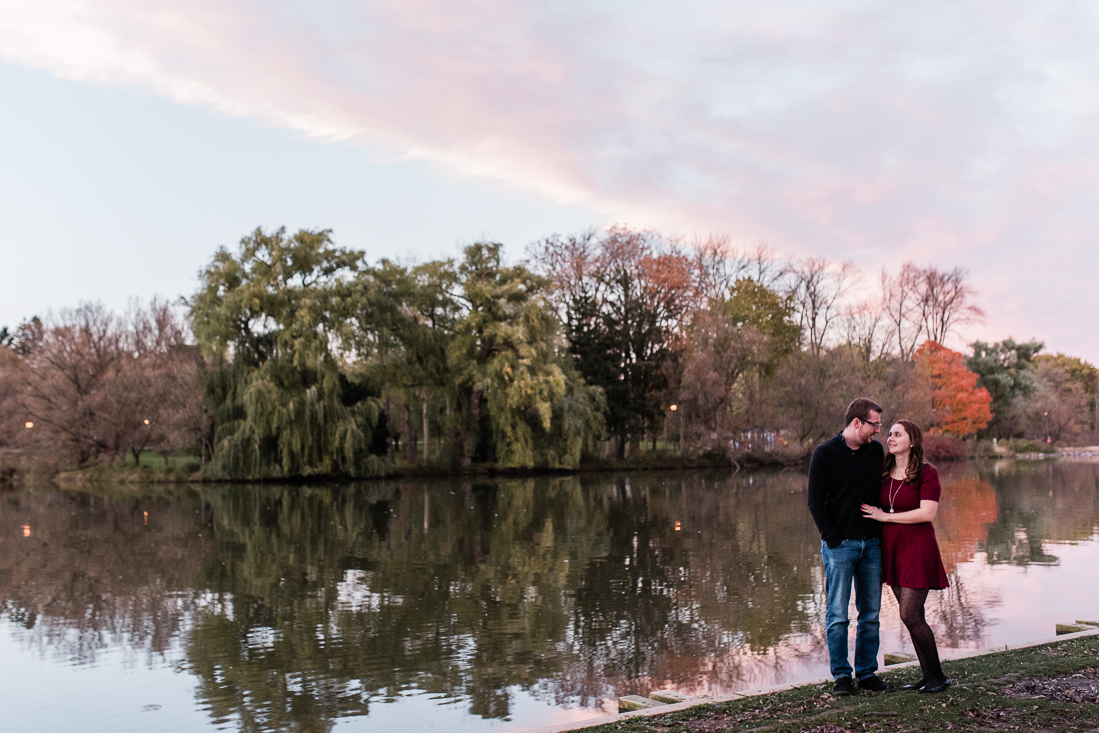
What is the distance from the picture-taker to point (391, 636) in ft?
29.4

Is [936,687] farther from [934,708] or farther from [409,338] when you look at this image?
[409,338]

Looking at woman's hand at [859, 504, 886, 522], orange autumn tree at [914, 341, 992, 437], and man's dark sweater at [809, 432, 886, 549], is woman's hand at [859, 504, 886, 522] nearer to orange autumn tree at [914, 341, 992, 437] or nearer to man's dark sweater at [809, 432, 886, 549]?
man's dark sweater at [809, 432, 886, 549]

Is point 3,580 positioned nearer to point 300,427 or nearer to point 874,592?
point 874,592

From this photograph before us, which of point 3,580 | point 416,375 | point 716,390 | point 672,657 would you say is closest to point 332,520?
point 3,580

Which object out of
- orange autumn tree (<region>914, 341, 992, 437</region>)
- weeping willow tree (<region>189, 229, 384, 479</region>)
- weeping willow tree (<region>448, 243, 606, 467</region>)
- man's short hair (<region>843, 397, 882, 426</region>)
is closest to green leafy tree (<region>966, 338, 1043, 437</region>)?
orange autumn tree (<region>914, 341, 992, 437</region>)

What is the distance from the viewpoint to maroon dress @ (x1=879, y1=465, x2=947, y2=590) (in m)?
5.41

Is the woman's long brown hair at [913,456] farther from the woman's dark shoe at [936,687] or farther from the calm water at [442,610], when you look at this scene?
the calm water at [442,610]

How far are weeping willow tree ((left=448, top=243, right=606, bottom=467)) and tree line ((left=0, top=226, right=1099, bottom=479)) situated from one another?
0.10 metres

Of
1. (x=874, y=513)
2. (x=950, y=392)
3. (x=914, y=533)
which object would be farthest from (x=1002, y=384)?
(x=874, y=513)

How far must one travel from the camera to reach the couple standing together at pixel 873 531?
17.8ft

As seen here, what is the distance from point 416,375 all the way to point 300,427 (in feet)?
20.7

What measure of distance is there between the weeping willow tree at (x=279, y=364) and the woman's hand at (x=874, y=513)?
3068cm

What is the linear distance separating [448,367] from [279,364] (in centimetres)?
763

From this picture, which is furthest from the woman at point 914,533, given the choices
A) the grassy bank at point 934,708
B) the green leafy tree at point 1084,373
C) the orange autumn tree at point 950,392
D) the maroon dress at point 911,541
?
the green leafy tree at point 1084,373
